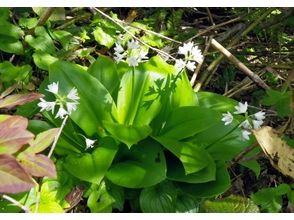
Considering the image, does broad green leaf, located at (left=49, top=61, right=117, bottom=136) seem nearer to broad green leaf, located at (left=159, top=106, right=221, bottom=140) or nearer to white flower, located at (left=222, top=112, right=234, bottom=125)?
broad green leaf, located at (left=159, top=106, right=221, bottom=140)

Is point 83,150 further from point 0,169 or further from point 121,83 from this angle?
point 0,169

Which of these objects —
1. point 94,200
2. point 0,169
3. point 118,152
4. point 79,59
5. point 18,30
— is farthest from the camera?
point 79,59

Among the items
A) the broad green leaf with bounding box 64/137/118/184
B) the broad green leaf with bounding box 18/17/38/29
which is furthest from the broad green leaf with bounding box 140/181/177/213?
the broad green leaf with bounding box 18/17/38/29

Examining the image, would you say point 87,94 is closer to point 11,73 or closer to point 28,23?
point 11,73

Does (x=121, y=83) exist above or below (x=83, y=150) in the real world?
above

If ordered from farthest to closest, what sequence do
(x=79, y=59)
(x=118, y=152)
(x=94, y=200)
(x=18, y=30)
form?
1. (x=79, y=59)
2. (x=18, y=30)
3. (x=118, y=152)
4. (x=94, y=200)

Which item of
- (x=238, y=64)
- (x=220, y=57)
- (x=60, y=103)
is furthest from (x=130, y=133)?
(x=220, y=57)

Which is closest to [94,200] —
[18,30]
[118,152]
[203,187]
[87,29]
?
[118,152]
